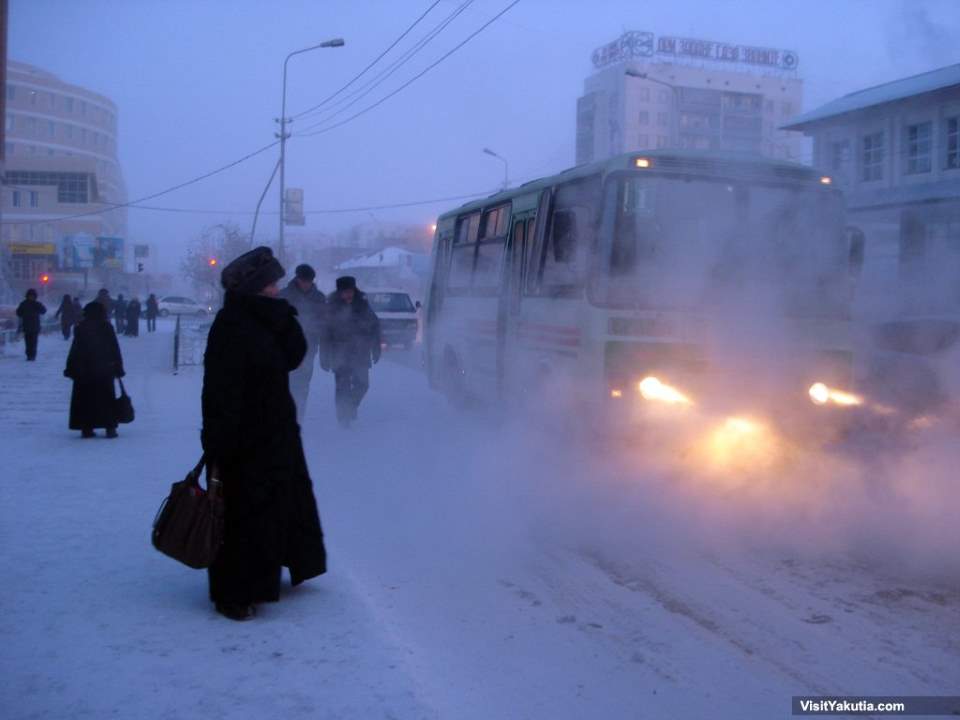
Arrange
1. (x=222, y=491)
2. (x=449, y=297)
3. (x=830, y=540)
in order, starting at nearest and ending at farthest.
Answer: (x=222, y=491)
(x=830, y=540)
(x=449, y=297)

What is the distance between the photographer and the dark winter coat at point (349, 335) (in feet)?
33.5

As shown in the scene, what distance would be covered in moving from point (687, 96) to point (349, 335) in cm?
7080

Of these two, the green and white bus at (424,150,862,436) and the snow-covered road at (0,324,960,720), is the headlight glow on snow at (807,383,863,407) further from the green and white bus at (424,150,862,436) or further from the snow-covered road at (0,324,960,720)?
the snow-covered road at (0,324,960,720)

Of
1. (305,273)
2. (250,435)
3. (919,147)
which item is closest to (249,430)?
(250,435)

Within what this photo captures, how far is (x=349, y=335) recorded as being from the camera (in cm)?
1023

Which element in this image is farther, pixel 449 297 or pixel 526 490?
pixel 449 297

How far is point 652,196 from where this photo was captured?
755cm

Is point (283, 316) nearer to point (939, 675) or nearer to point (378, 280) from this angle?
point (939, 675)

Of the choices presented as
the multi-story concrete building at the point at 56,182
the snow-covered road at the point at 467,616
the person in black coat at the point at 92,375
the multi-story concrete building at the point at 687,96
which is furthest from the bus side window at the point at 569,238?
the multi-story concrete building at the point at 687,96

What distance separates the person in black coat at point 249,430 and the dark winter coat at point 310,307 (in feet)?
18.2

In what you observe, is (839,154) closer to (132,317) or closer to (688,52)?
(132,317)

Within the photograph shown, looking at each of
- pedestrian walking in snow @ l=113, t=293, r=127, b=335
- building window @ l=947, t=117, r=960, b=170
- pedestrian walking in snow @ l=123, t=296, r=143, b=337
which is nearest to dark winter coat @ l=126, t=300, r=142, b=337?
pedestrian walking in snow @ l=123, t=296, r=143, b=337

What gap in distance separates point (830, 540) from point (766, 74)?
78.8 metres

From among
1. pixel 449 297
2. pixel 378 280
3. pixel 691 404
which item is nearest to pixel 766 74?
pixel 378 280
